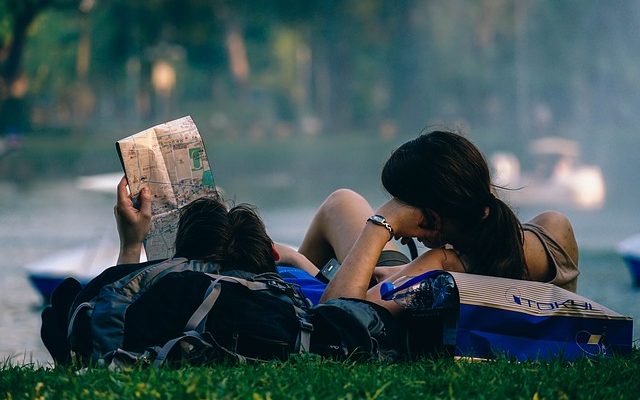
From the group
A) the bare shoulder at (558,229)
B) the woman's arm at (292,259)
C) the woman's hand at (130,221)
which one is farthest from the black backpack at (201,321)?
the woman's arm at (292,259)

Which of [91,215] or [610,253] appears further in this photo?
[91,215]

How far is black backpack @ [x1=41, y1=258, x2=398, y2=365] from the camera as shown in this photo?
3.46 m

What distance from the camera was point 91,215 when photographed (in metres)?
25.7

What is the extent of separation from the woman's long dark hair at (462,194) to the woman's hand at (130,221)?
0.76 metres

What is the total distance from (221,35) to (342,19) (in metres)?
6.27

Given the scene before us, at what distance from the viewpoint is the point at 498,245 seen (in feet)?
12.6

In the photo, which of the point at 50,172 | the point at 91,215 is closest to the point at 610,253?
the point at 91,215

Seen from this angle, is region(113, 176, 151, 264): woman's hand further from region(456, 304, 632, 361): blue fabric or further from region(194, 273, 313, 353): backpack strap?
region(456, 304, 632, 361): blue fabric

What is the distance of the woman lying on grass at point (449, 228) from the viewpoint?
3783mm

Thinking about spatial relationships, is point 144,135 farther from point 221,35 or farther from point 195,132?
point 221,35

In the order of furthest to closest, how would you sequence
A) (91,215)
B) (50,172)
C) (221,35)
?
1. (221,35)
2. (50,172)
3. (91,215)

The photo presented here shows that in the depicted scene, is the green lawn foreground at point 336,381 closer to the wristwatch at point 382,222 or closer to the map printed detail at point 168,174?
the wristwatch at point 382,222

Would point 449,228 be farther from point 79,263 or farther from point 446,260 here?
point 79,263

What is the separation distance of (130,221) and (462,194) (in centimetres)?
104
